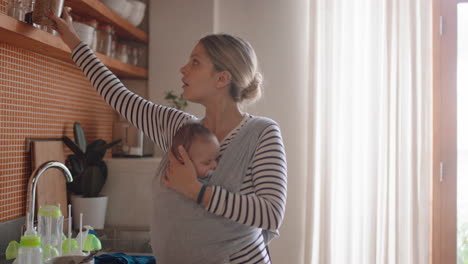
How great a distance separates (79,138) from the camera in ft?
7.22

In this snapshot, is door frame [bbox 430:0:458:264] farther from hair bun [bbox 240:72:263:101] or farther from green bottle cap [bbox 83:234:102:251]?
green bottle cap [bbox 83:234:102:251]

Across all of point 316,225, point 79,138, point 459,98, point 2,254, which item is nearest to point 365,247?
point 316,225

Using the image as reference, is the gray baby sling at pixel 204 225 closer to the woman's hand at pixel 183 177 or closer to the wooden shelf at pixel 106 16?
the woman's hand at pixel 183 177

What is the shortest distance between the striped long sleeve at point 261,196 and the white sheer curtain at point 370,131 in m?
1.59

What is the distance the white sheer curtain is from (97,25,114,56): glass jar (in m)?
1.17

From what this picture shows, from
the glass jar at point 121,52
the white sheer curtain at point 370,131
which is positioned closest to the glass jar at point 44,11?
the glass jar at point 121,52

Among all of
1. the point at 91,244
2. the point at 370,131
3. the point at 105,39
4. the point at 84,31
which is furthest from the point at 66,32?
the point at 370,131

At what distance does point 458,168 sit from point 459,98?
407 millimetres

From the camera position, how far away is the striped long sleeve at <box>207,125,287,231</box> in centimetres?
112

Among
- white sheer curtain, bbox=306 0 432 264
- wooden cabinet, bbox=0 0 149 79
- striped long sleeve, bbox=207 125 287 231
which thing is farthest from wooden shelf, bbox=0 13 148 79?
white sheer curtain, bbox=306 0 432 264

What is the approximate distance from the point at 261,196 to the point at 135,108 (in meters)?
0.51

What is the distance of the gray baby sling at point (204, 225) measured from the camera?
1.18 meters

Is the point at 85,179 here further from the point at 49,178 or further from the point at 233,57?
the point at 233,57

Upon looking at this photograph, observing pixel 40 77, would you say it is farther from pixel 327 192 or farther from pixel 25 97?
pixel 327 192
